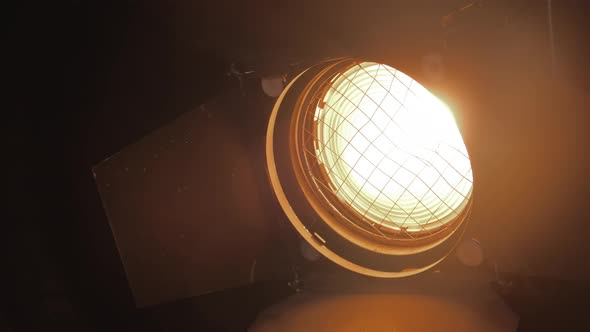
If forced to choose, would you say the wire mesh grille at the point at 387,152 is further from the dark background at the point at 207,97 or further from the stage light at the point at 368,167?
the dark background at the point at 207,97

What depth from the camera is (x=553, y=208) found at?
587 millimetres

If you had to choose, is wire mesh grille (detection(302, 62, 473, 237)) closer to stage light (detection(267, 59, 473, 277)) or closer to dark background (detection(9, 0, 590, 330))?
stage light (detection(267, 59, 473, 277))

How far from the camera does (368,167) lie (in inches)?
36.2

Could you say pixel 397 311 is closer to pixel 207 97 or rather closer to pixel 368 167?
pixel 368 167

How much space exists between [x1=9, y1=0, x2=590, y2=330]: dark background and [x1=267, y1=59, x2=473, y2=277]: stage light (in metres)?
0.16

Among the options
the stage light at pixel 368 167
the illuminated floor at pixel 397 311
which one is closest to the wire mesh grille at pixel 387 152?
the stage light at pixel 368 167

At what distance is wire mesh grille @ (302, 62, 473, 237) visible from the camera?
832 mm

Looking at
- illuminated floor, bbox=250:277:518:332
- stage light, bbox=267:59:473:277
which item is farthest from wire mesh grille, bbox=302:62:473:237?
illuminated floor, bbox=250:277:518:332

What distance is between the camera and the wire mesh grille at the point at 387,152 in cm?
83

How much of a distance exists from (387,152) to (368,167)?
0.16ft

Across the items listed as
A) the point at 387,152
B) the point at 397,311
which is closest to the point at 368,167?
the point at 387,152

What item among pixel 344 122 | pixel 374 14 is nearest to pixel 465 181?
pixel 344 122

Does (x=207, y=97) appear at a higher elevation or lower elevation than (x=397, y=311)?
higher

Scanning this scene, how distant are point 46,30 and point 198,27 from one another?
9.9 inches
